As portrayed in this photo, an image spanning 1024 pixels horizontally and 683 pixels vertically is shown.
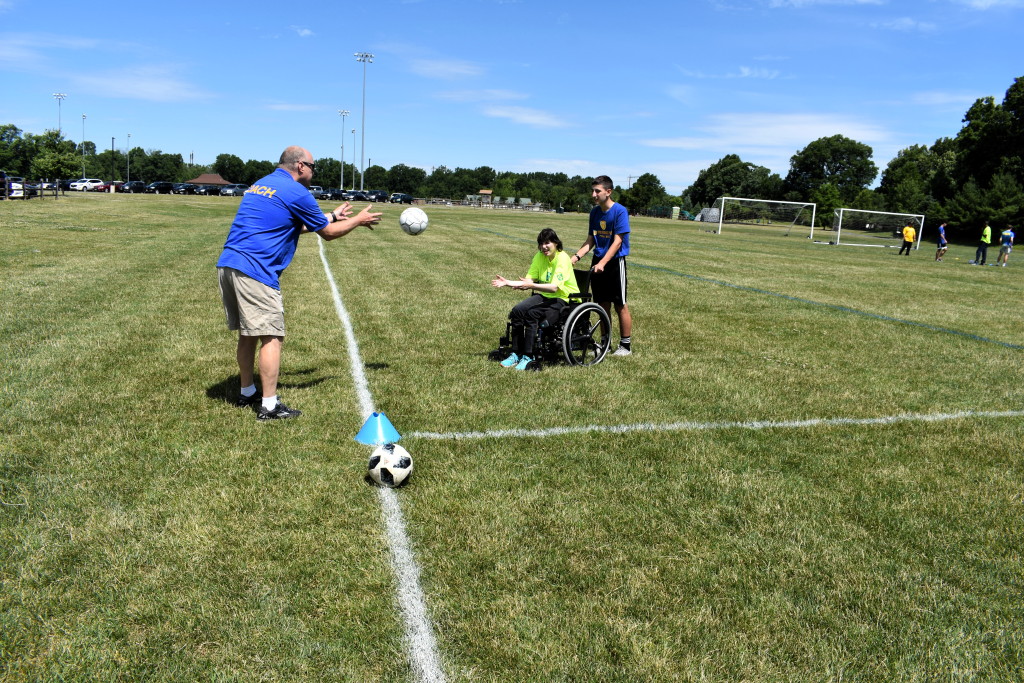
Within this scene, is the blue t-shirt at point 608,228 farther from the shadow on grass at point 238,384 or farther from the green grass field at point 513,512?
the shadow on grass at point 238,384

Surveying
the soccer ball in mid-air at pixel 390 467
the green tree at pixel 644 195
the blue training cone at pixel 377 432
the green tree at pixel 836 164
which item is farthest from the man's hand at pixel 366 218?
the green tree at pixel 836 164

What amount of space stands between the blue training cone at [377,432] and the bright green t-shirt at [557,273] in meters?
2.98

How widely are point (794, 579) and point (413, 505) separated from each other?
2.13m

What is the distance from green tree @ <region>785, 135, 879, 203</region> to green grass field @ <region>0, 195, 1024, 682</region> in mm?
123105

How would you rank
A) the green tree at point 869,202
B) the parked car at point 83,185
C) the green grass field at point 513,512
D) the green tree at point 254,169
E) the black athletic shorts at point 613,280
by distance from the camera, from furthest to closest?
the green tree at point 254,169, the green tree at point 869,202, the parked car at point 83,185, the black athletic shorts at point 613,280, the green grass field at point 513,512

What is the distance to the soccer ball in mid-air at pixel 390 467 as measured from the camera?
14.0 ft

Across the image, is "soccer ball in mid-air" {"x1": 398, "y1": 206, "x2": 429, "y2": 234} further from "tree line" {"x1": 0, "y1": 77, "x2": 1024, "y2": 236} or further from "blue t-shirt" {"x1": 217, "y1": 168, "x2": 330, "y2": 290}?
"tree line" {"x1": 0, "y1": 77, "x2": 1024, "y2": 236}

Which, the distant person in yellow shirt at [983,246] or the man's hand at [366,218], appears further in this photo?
the distant person in yellow shirt at [983,246]

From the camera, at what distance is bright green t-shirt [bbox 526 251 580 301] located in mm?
7395

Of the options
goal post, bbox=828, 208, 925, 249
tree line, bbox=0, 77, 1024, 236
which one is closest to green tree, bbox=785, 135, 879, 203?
tree line, bbox=0, 77, 1024, 236

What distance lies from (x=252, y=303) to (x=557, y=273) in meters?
3.35

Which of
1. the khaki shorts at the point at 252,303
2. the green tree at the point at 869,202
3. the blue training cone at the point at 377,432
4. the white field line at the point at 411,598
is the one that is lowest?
the white field line at the point at 411,598

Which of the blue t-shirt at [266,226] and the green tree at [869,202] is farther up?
the green tree at [869,202]

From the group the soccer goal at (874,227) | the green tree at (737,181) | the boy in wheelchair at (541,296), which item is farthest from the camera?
the green tree at (737,181)
